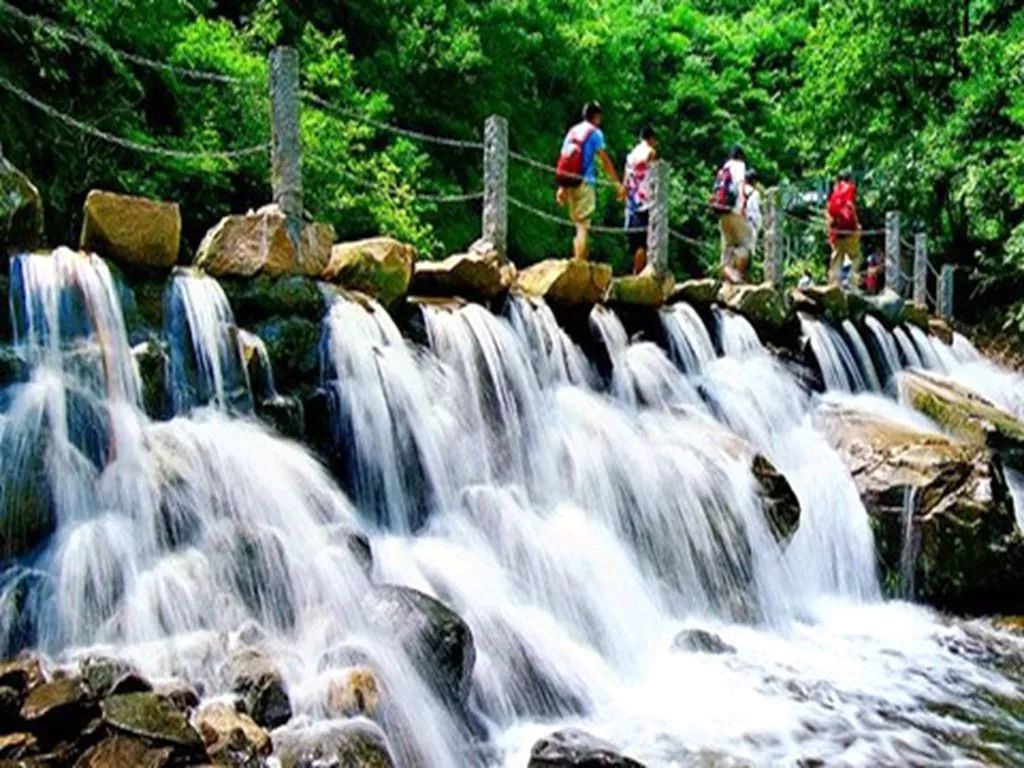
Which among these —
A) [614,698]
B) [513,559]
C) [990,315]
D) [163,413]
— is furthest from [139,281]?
[990,315]

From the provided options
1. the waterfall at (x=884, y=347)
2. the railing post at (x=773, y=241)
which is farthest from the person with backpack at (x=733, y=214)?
the waterfall at (x=884, y=347)

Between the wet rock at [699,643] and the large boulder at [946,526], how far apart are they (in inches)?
96.4

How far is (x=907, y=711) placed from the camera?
579cm

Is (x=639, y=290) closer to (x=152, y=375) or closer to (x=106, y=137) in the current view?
(x=106, y=137)

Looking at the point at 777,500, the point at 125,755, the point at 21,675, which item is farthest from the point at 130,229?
the point at 777,500

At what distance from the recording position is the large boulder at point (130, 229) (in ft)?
18.4

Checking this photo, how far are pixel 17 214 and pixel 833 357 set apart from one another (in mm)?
9031

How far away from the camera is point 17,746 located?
3.33 m

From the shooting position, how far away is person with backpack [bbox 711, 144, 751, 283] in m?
11.7

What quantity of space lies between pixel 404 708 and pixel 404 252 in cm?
375

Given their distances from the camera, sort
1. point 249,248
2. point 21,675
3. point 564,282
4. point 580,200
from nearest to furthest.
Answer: point 21,675 → point 249,248 → point 564,282 → point 580,200

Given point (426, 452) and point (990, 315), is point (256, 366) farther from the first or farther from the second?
point (990, 315)

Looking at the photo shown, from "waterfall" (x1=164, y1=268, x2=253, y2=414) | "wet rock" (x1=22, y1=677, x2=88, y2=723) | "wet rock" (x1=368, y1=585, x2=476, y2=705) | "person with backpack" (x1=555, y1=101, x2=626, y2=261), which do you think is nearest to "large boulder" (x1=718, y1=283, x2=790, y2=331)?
"person with backpack" (x1=555, y1=101, x2=626, y2=261)

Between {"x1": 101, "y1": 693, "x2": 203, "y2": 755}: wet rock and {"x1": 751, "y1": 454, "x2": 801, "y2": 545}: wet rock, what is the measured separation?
5234mm
